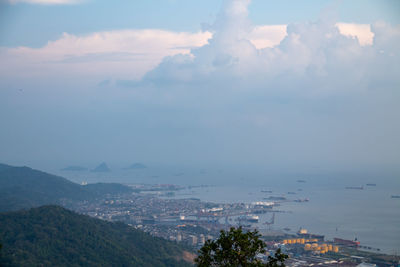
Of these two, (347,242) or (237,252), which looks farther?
(347,242)

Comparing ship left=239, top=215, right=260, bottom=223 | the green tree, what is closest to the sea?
ship left=239, top=215, right=260, bottom=223

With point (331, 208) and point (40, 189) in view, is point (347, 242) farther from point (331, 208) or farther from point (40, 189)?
point (40, 189)

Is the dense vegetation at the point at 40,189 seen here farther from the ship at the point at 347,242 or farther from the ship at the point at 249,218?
the ship at the point at 347,242

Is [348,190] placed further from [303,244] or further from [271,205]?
[303,244]

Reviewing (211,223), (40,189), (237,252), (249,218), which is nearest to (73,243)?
(237,252)

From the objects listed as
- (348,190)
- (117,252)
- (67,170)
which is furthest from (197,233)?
(67,170)

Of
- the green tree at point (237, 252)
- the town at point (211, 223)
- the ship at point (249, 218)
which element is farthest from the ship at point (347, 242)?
the green tree at point (237, 252)

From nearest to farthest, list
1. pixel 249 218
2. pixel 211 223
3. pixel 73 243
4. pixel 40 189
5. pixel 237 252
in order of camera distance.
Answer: pixel 237 252 < pixel 73 243 < pixel 211 223 < pixel 249 218 < pixel 40 189

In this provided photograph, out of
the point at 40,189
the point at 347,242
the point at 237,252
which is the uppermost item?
the point at 237,252
